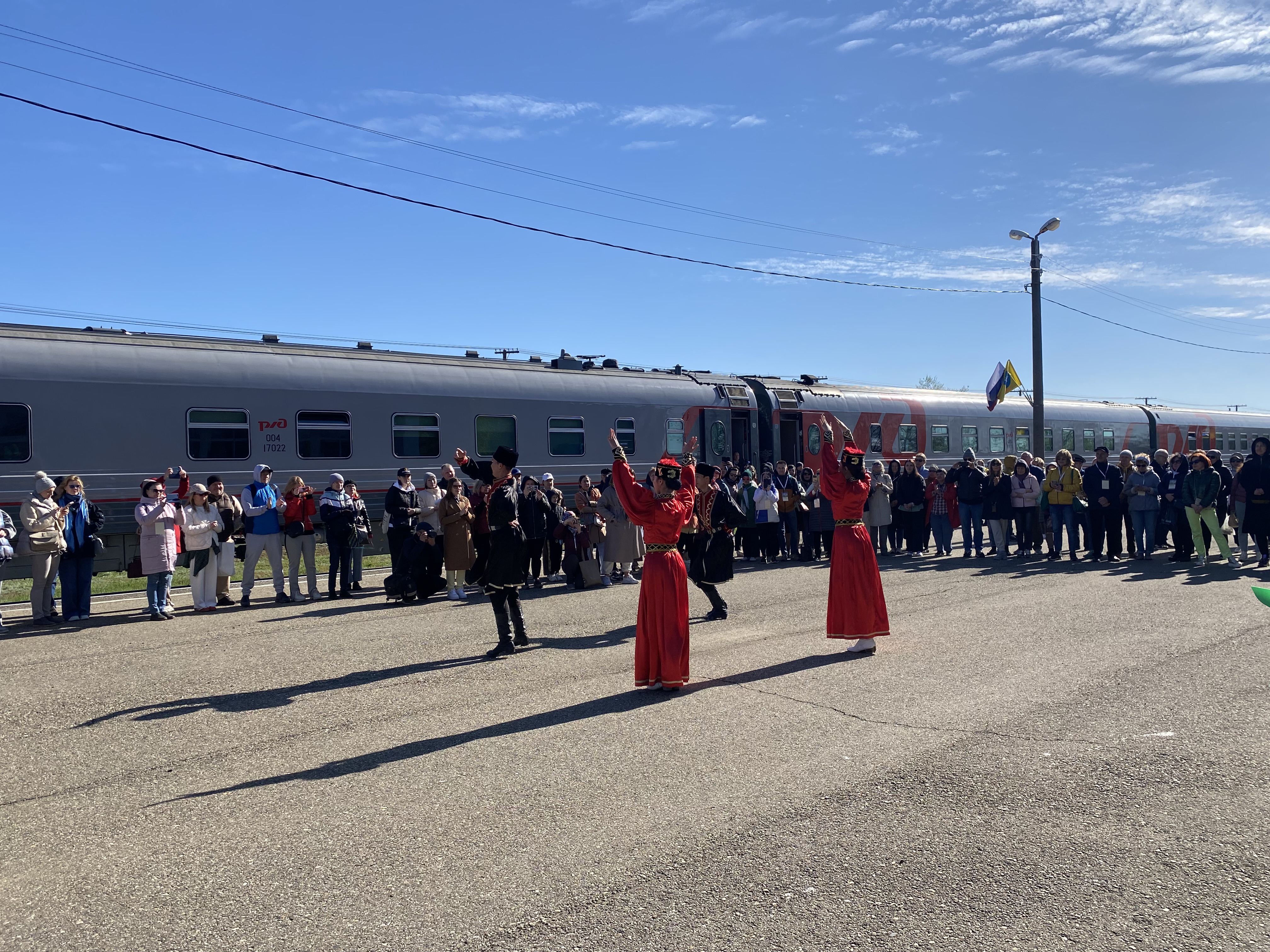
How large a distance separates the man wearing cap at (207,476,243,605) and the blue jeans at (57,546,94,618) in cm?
151

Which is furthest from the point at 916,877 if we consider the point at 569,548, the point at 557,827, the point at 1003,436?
the point at 1003,436

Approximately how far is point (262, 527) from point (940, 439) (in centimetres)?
2075

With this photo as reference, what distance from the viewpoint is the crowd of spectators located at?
11.8 m

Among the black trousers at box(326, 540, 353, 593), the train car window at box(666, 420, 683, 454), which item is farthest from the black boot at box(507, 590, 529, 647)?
the train car window at box(666, 420, 683, 454)

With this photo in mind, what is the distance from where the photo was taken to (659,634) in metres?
7.46

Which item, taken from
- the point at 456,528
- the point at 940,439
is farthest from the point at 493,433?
the point at 940,439

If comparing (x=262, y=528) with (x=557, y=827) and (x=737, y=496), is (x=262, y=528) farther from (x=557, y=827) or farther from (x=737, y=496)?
(x=557, y=827)

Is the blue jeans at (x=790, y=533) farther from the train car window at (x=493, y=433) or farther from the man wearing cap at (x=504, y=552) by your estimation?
the man wearing cap at (x=504, y=552)

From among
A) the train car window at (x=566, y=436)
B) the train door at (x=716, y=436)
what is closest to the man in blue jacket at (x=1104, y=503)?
the train door at (x=716, y=436)

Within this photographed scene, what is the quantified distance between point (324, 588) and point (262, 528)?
79.2 inches

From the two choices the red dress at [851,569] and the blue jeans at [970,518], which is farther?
the blue jeans at [970,518]

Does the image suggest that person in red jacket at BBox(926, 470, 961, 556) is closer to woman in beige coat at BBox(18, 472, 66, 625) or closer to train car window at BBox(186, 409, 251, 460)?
train car window at BBox(186, 409, 251, 460)

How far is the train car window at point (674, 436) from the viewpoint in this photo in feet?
70.9

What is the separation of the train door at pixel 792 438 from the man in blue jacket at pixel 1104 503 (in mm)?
8462
